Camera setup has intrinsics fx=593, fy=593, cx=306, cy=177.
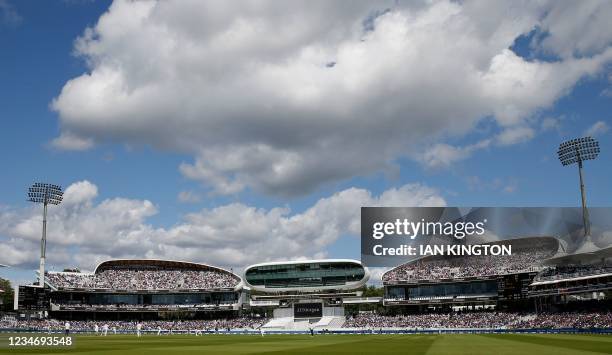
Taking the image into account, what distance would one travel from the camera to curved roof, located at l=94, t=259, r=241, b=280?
412 feet

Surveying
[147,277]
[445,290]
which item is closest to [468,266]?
[445,290]

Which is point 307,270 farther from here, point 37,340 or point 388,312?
point 37,340

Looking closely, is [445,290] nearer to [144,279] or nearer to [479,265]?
[479,265]

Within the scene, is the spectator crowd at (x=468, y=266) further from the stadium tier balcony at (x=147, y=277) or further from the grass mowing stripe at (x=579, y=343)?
the grass mowing stripe at (x=579, y=343)

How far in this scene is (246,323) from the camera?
106m

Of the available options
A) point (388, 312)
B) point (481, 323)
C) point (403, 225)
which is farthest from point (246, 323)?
point (481, 323)

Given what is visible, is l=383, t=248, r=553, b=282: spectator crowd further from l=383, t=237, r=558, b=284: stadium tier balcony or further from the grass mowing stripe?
the grass mowing stripe

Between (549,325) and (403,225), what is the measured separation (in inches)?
1050

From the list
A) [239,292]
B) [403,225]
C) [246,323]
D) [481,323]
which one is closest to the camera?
[481,323]

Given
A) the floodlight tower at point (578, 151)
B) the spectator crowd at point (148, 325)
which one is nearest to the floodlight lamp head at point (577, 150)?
the floodlight tower at point (578, 151)

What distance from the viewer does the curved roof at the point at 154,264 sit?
125 metres

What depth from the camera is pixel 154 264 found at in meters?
126

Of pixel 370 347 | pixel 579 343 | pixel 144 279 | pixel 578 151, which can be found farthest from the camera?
pixel 144 279

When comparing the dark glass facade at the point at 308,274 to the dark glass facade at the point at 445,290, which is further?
the dark glass facade at the point at 308,274
